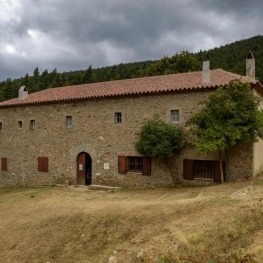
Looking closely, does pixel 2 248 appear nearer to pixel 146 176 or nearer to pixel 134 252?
pixel 134 252

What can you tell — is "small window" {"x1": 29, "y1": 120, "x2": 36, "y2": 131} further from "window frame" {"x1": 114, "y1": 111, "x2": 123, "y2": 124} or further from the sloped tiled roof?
"window frame" {"x1": 114, "y1": 111, "x2": 123, "y2": 124}

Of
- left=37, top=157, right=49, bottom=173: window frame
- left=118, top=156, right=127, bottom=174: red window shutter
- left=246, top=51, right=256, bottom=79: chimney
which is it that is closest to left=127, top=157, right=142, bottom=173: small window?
left=118, top=156, right=127, bottom=174: red window shutter

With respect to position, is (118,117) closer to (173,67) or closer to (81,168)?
(81,168)

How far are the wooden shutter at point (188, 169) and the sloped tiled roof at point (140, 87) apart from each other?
12.1 ft

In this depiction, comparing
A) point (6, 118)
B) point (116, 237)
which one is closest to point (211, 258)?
point (116, 237)

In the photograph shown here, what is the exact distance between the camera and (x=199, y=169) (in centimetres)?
1495

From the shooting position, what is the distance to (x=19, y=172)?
2150 centimetres

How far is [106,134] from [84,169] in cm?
297

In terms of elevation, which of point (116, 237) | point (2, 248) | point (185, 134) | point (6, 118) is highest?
point (6, 118)

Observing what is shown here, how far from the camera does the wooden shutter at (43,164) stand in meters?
19.9

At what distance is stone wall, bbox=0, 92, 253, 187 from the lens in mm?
15602

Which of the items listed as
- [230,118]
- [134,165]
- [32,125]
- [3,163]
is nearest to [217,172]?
[230,118]

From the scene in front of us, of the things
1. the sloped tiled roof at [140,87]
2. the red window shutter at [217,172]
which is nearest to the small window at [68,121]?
the sloped tiled roof at [140,87]

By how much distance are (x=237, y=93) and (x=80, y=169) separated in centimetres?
1073
